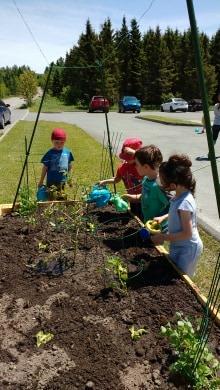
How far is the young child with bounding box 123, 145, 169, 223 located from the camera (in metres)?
3.37

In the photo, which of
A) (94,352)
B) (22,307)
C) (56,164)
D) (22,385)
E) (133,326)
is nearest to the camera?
(22,385)

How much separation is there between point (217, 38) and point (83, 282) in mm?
50683

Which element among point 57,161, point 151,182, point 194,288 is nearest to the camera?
point 194,288

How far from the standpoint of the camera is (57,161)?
15.5 ft

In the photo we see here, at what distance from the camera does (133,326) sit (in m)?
2.38

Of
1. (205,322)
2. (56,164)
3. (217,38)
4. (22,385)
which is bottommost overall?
(22,385)

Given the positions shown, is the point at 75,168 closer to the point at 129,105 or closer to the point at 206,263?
the point at 206,263

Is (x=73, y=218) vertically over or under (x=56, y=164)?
under

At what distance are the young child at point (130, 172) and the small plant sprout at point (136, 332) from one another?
1982mm

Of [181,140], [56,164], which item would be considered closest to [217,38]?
[181,140]

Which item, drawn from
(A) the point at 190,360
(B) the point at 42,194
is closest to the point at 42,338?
(A) the point at 190,360

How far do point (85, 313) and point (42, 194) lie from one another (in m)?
2.43

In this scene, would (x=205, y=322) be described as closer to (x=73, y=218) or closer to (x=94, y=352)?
(x=94, y=352)

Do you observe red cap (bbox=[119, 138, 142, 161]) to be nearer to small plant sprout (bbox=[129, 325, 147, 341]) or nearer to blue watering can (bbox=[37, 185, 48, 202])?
blue watering can (bbox=[37, 185, 48, 202])
